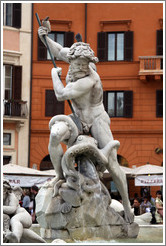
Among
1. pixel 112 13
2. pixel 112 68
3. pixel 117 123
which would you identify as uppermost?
pixel 112 13

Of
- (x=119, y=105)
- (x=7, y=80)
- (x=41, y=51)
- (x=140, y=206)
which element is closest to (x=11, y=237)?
(x=140, y=206)

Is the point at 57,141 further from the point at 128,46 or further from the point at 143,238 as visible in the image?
the point at 128,46

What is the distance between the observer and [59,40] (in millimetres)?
35531

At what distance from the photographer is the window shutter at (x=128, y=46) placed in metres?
34.9

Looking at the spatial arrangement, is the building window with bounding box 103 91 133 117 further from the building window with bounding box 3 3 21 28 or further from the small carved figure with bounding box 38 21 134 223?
the small carved figure with bounding box 38 21 134 223

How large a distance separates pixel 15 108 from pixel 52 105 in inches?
92.3

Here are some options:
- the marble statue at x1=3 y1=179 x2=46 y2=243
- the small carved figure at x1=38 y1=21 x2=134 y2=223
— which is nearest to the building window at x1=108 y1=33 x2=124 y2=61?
Result: the small carved figure at x1=38 y1=21 x2=134 y2=223

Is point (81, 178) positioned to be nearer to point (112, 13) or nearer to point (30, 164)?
point (30, 164)

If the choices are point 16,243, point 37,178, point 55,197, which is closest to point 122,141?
point 37,178

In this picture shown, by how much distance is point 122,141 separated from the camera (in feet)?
113

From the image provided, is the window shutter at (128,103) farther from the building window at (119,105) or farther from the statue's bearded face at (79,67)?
the statue's bearded face at (79,67)

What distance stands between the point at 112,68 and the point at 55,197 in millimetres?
27023

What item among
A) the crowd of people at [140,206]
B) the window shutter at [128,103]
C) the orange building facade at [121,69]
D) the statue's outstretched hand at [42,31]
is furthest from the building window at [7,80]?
the statue's outstretched hand at [42,31]

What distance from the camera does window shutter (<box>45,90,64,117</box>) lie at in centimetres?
3469
